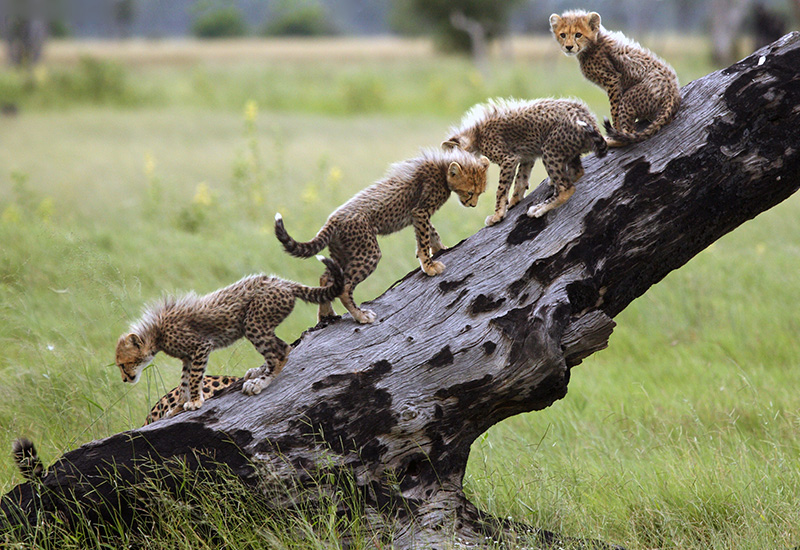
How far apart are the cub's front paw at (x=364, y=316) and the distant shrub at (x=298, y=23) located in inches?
3498

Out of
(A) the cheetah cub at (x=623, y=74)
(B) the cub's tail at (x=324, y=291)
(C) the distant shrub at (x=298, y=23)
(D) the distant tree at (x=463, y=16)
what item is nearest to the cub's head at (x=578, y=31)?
(A) the cheetah cub at (x=623, y=74)

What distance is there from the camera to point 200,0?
8381 centimetres

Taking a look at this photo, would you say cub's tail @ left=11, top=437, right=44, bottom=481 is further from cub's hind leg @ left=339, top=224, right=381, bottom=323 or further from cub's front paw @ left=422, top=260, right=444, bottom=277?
cub's front paw @ left=422, top=260, right=444, bottom=277

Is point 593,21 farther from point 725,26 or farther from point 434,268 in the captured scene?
point 725,26

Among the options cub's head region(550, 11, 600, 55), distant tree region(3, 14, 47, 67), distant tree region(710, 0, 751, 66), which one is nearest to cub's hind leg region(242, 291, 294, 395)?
cub's head region(550, 11, 600, 55)

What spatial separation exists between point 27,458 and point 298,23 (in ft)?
294

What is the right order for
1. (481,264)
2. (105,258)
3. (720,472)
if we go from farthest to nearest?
(105,258)
(720,472)
(481,264)

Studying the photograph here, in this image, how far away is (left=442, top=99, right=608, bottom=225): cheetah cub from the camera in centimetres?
376

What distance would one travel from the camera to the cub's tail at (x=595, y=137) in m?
3.67

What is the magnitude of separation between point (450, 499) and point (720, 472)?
1.68 m

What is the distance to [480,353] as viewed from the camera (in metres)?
3.60

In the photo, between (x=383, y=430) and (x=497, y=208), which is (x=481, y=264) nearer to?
(x=497, y=208)

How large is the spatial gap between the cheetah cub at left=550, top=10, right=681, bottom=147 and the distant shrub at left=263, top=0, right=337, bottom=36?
290 feet

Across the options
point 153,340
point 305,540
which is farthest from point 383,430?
point 153,340
